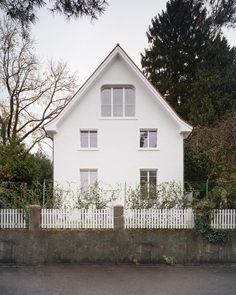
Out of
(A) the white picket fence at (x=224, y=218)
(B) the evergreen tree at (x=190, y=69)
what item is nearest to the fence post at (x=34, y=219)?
(A) the white picket fence at (x=224, y=218)

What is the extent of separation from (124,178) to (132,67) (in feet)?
18.5

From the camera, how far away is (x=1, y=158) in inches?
763

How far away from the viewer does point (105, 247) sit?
12.3 m

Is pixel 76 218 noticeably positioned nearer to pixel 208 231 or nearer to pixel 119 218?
pixel 119 218

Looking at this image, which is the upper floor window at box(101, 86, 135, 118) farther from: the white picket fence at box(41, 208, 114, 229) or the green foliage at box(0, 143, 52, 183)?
the white picket fence at box(41, 208, 114, 229)

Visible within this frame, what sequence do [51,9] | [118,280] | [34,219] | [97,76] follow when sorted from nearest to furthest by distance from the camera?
[51,9] → [118,280] → [34,219] → [97,76]

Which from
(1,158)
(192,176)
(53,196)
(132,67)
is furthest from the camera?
(192,176)

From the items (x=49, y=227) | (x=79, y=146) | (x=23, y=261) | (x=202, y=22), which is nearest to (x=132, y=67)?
(x=79, y=146)

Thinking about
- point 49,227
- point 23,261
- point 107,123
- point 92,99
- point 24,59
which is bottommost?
point 23,261

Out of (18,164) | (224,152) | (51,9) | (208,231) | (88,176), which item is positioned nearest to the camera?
(51,9)

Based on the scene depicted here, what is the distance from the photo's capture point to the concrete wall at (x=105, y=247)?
12.2 meters

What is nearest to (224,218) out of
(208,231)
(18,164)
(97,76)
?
(208,231)

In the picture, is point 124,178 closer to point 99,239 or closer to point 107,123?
point 107,123

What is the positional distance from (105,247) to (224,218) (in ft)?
13.8
